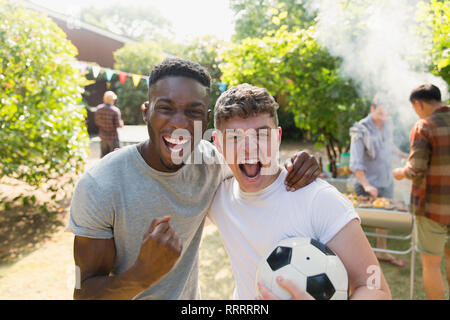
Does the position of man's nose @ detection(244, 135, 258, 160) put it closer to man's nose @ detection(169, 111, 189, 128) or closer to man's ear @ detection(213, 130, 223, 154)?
man's ear @ detection(213, 130, 223, 154)

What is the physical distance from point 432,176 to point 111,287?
3.44m

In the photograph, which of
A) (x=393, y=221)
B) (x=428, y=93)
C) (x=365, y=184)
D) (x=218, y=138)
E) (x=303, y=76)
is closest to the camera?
(x=218, y=138)

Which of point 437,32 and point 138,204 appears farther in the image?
point 437,32

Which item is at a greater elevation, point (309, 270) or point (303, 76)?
point (303, 76)

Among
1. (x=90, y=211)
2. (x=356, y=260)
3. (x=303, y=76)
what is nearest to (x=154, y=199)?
(x=90, y=211)

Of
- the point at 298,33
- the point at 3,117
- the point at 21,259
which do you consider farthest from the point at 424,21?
the point at 21,259

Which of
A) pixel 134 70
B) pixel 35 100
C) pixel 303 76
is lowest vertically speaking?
pixel 35 100

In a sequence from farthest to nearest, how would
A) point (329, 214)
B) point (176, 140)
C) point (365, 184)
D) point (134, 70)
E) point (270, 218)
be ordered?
point (134, 70), point (365, 184), point (176, 140), point (270, 218), point (329, 214)

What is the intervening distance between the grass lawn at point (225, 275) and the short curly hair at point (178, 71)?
115 inches

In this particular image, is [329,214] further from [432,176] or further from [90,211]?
[432,176]

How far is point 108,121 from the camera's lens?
7.89m

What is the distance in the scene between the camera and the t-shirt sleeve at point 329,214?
4.45 ft
